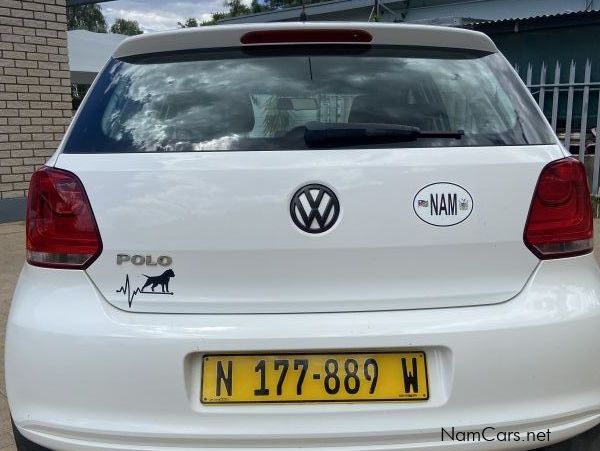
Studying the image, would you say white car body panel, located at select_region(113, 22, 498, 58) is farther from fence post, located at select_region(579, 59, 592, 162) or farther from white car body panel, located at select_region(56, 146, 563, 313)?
fence post, located at select_region(579, 59, 592, 162)

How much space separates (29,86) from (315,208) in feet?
22.5

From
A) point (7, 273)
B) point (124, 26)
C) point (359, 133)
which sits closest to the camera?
point (359, 133)

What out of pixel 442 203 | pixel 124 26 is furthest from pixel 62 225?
pixel 124 26

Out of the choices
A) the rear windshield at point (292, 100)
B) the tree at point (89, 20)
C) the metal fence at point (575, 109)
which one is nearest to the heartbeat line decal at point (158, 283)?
the rear windshield at point (292, 100)

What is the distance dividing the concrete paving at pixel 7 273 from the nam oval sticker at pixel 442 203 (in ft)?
6.66

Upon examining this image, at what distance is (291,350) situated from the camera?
5.64 feet

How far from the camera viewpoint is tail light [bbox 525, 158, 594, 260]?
6.06 ft

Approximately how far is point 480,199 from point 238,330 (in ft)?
2.52

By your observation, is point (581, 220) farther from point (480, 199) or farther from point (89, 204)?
point (89, 204)

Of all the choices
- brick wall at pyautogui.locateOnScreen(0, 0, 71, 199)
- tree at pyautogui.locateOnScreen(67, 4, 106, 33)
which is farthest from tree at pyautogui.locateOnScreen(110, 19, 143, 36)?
brick wall at pyautogui.locateOnScreen(0, 0, 71, 199)

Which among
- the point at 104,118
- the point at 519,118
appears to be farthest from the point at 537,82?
the point at 104,118

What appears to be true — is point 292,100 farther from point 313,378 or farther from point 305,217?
point 313,378

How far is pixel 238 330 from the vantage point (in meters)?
1.73
